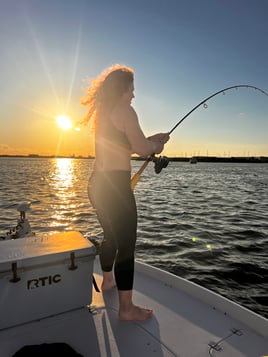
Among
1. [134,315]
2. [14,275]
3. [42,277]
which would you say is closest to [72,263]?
[42,277]

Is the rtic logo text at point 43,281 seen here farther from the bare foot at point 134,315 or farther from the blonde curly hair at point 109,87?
the blonde curly hair at point 109,87

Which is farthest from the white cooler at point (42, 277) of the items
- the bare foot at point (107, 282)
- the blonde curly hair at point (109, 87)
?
the blonde curly hair at point (109, 87)

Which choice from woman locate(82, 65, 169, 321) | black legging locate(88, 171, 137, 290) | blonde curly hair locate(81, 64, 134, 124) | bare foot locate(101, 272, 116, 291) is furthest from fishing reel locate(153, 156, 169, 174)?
bare foot locate(101, 272, 116, 291)

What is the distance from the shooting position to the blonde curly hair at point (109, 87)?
2594 mm

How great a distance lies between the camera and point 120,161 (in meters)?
2.59

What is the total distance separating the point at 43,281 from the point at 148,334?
39.1 inches

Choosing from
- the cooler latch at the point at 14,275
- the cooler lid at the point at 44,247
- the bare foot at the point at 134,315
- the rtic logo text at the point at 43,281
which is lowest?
the bare foot at the point at 134,315

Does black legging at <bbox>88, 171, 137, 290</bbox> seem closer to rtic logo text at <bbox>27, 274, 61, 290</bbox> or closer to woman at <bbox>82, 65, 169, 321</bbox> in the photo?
woman at <bbox>82, 65, 169, 321</bbox>

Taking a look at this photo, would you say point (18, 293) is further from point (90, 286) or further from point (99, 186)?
point (99, 186)

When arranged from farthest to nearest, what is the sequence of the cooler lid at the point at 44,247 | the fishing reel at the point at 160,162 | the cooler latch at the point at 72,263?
the fishing reel at the point at 160,162 → the cooler latch at the point at 72,263 → the cooler lid at the point at 44,247

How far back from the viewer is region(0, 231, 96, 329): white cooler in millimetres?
2326

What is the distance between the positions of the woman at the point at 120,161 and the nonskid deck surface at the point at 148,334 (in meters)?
0.20

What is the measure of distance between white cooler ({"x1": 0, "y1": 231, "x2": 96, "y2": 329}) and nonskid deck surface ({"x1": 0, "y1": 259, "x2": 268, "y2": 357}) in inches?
4.6

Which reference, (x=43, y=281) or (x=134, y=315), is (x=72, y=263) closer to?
(x=43, y=281)
